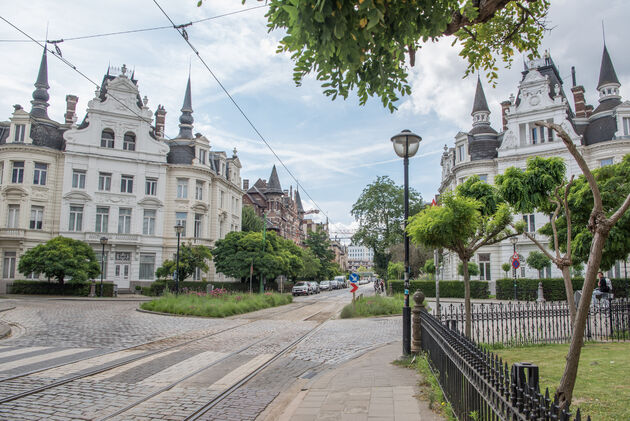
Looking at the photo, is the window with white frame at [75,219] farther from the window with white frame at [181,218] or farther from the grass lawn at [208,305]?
the grass lawn at [208,305]

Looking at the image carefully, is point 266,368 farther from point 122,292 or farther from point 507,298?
point 122,292

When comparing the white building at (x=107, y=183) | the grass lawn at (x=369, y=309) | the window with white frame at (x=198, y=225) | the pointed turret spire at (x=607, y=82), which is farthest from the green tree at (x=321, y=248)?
the grass lawn at (x=369, y=309)

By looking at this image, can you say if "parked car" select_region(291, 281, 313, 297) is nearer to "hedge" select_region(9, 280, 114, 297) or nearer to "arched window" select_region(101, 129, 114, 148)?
"hedge" select_region(9, 280, 114, 297)

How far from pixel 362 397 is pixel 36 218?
3892cm

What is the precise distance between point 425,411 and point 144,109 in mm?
41117

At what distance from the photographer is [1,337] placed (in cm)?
1221

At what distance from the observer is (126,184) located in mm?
39969

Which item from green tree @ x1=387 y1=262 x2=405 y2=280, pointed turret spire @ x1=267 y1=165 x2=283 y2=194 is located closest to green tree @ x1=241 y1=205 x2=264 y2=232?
pointed turret spire @ x1=267 y1=165 x2=283 y2=194

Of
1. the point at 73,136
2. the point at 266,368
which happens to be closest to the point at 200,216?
the point at 73,136

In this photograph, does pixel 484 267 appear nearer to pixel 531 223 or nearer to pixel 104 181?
pixel 531 223

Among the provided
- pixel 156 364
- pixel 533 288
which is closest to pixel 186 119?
pixel 533 288

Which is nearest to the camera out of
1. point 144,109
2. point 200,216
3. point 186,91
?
point 144,109

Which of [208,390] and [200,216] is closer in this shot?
[208,390]

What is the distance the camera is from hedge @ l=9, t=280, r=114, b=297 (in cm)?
3338
